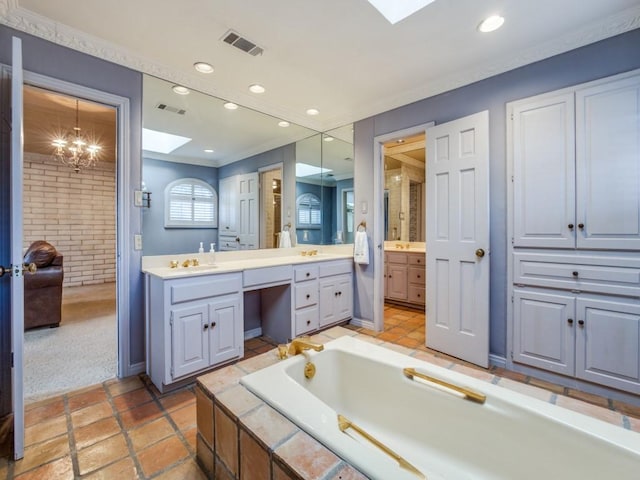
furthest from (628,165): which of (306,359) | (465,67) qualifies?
(306,359)

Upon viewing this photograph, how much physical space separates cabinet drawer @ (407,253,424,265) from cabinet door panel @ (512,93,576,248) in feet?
6.09

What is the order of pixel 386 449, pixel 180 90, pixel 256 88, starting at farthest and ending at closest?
pixel 256 88 < pixel 180 90 < pixel 386 449

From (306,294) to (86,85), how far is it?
92.1 inches

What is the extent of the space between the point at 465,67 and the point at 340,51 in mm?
1085

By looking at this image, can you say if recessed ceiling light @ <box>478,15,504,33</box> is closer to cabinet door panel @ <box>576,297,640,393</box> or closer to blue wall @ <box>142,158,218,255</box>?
cabinet door panel @ <box>576,297,640,393</box>

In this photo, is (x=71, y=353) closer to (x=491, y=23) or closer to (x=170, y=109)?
(x=170, y=109)

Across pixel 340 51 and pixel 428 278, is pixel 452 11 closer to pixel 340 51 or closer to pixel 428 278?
pixel 340 51

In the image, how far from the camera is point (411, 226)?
4.95m

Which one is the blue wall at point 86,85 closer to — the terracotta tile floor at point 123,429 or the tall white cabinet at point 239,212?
the terracotta tile floor at point 123,429

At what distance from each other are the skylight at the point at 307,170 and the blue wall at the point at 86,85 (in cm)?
173

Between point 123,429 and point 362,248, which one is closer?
point 123,429

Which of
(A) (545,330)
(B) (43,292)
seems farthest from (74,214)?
(A) (545,330)

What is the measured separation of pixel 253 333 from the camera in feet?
10.1

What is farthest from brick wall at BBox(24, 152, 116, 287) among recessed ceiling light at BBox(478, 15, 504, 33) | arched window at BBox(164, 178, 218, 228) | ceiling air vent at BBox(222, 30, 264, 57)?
recessed ceiling light at BBox(478, 15, 504, 33)
